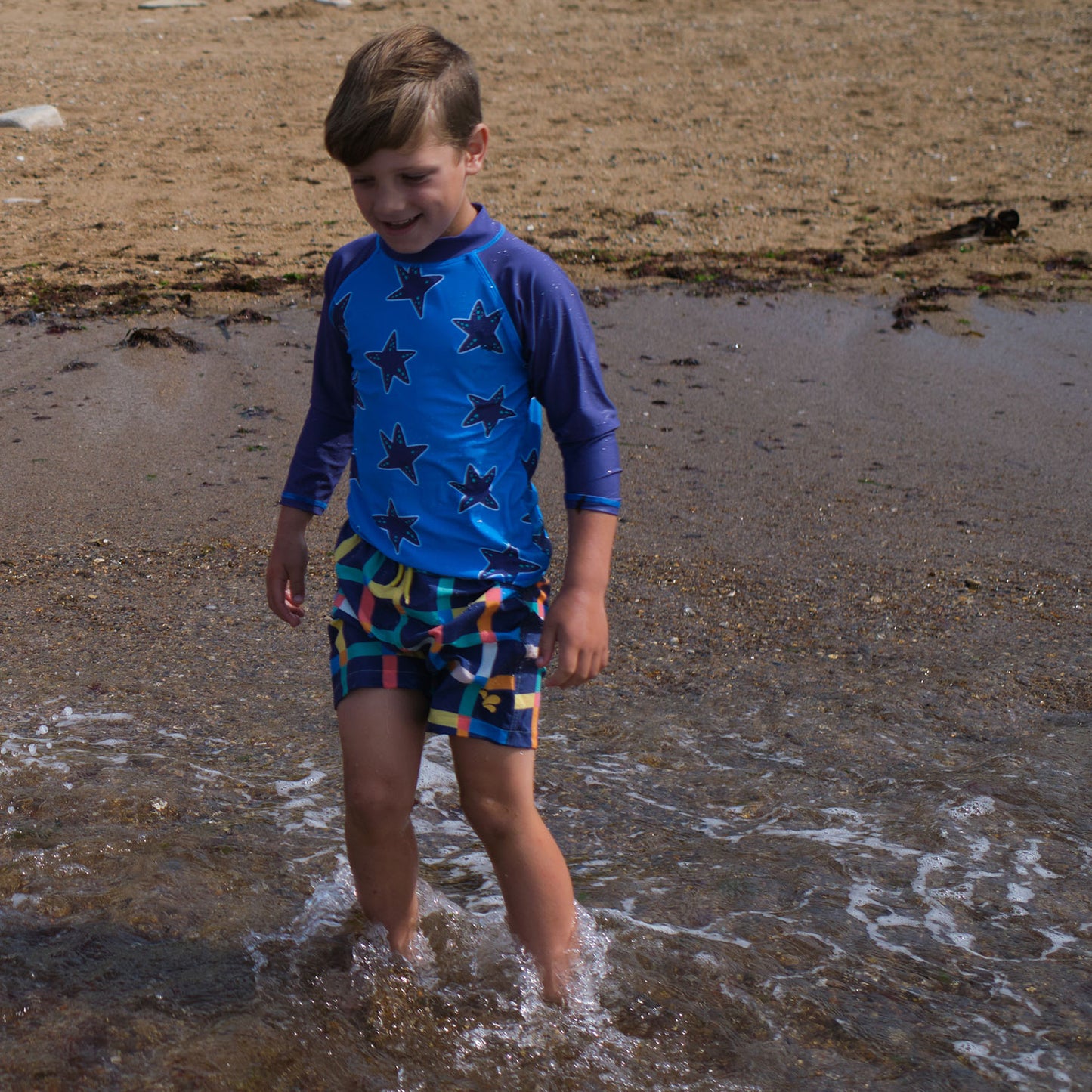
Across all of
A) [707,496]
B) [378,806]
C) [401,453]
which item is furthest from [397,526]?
[707,496]

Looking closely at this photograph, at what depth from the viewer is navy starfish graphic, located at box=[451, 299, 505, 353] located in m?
2.19

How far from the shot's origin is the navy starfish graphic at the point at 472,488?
222 cm

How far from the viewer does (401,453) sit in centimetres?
224

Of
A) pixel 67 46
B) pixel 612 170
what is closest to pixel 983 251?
pixel 612 170

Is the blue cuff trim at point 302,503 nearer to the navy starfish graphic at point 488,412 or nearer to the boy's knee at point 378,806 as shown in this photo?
the navy starfish graphic at point 488,412

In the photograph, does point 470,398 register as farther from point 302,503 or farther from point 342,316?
point 302,503

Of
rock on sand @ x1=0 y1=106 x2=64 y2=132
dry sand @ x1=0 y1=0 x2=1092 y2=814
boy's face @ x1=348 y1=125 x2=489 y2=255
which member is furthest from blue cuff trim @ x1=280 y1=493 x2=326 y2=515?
rock on sand @ x1=0 y1=106 x2=64 y2=132

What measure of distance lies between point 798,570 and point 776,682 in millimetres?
848

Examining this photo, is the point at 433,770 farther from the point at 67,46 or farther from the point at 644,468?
the point at 67,46

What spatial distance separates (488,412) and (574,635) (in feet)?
1.38

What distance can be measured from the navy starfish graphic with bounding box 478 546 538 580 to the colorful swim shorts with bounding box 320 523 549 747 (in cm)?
2

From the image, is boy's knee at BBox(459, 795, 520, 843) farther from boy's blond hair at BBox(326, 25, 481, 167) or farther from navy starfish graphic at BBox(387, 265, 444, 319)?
boy's blond hair at BBox(326, 25, 481, 167)

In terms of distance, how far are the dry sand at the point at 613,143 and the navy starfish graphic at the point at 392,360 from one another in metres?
4.98

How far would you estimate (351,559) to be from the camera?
2.30 metres
